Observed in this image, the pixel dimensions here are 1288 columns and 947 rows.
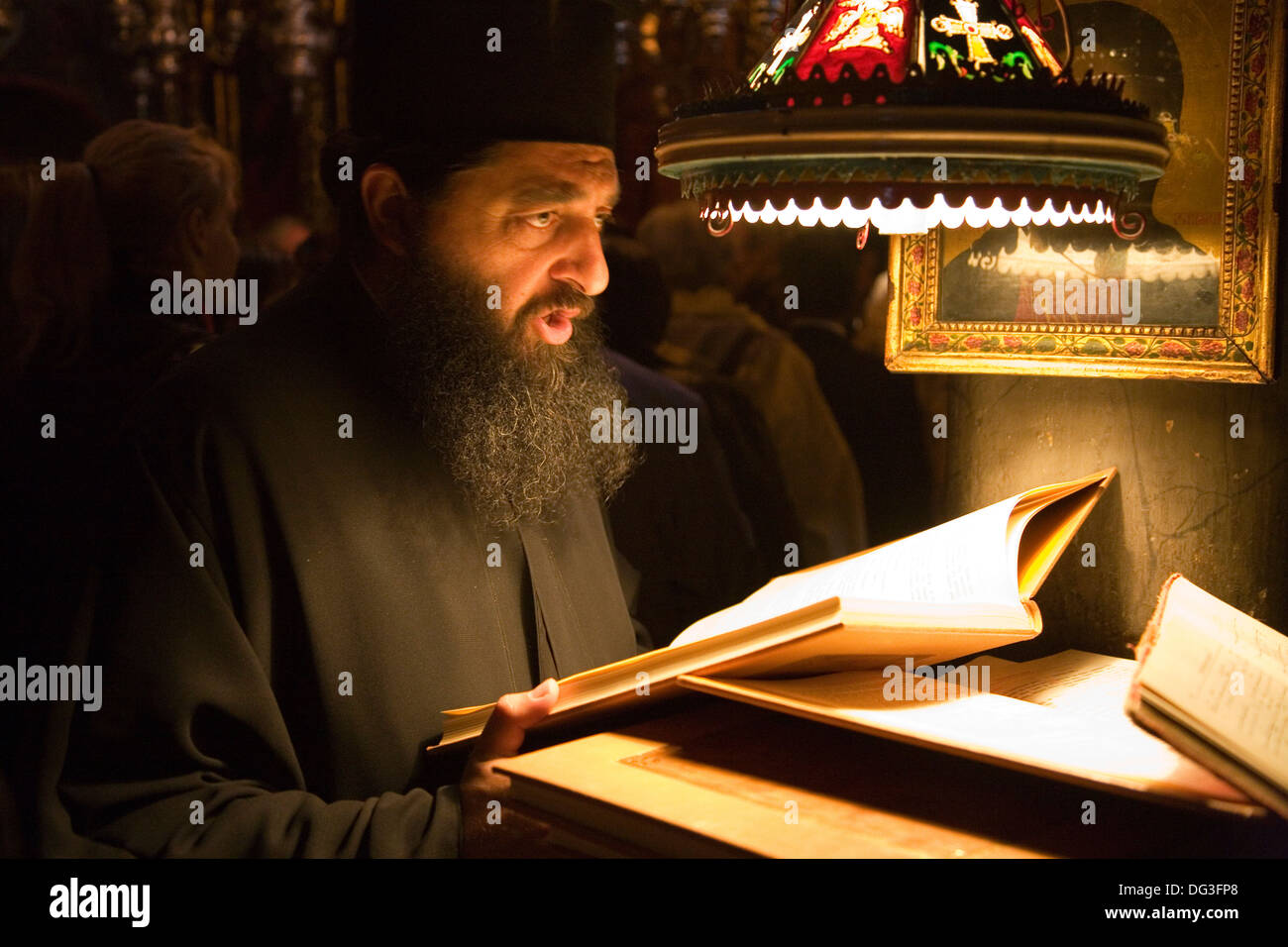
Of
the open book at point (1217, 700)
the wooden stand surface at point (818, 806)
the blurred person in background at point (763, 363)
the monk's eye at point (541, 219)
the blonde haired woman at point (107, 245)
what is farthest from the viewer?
the blurred person in background at point (763, 363)

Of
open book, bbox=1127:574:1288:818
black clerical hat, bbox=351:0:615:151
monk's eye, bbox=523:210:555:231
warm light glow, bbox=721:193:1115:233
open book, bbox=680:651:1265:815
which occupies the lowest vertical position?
open book, bbox=680:651:1265:815

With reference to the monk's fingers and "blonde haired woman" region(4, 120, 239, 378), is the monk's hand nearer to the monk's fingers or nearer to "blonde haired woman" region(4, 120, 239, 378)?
the monk's fingers

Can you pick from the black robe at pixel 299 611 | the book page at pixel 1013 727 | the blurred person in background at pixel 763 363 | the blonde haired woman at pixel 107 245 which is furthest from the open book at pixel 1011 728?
the blonde haired woman at pixel 107 245

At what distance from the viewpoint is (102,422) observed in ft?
8.10

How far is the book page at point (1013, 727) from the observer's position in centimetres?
105

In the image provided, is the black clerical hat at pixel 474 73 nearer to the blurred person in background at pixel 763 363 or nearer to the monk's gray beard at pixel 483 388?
the monk's gray beard at pixel 483 388

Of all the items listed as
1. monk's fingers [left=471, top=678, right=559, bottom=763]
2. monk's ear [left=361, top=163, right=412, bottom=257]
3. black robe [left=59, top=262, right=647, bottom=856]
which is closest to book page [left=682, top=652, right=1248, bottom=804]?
monk's fingers [left=471, top=678, right=559, bottom=763]

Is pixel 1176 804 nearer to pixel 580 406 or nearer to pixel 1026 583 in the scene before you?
pixel 1026 583

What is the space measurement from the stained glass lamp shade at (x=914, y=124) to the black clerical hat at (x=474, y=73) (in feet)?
2.15

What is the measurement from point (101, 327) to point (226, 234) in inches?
14.6

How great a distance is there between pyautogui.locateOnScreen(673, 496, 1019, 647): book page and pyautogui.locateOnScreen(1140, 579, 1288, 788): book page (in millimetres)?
196

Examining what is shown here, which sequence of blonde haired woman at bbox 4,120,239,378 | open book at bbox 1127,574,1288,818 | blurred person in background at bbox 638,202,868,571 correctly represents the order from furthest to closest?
blurred person in background at bbox 638,202,868,571 → blonde haired woman at bbox 4,120,239,378 → open book at bbox 1127,574,1288,818

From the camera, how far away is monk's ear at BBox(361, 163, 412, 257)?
1977mm
